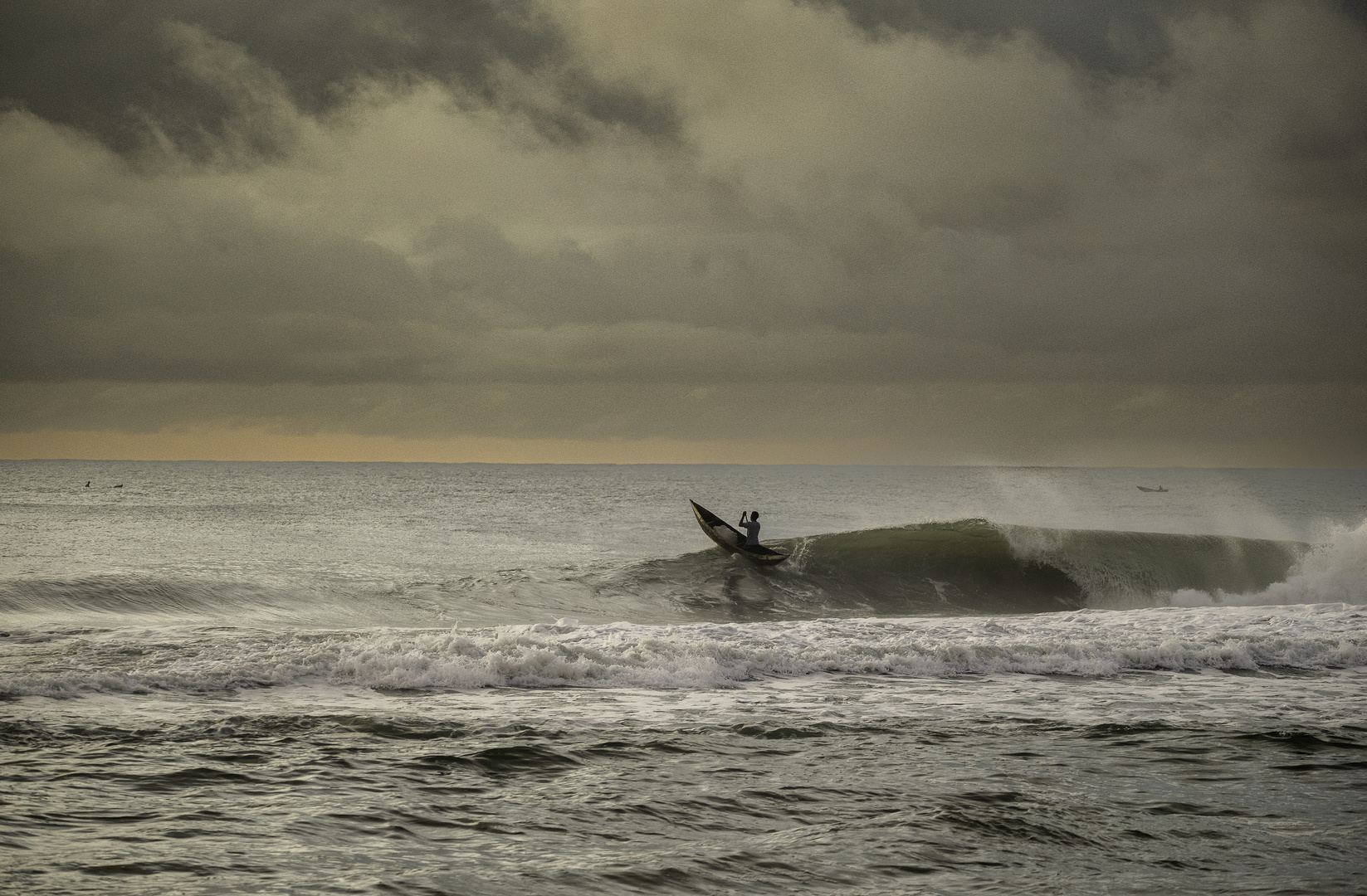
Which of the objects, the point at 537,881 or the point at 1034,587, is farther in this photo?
the point at 1034,587

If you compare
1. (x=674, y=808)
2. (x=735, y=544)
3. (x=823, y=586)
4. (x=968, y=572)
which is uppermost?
(x=735, y=544)

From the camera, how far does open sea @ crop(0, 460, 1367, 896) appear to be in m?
6.22

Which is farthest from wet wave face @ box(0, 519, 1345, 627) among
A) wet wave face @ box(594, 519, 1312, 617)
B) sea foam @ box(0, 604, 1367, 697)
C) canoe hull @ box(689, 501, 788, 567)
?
sea foam @ box(0, 604, 1367, 697)

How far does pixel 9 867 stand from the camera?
231 inches

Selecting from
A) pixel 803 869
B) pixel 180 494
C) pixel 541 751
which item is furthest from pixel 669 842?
pixel 180 494

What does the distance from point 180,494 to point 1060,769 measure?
94975mm

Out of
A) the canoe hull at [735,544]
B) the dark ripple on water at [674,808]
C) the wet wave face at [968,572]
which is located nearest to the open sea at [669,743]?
the dark ripple on water at [674,808]

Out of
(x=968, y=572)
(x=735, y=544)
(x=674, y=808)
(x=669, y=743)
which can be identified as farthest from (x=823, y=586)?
(x=674, y=808)

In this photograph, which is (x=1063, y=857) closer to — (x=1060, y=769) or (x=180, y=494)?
(x=1060, y=769)

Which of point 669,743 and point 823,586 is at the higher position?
point 823,586

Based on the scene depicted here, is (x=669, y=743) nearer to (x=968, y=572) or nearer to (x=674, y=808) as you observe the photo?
(x=674, y=808)

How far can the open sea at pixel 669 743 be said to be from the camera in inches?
245

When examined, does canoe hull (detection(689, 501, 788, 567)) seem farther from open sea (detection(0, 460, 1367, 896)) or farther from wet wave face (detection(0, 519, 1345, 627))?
open sea (detection(0, 460, 1367, 896))

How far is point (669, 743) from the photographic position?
9203mm
